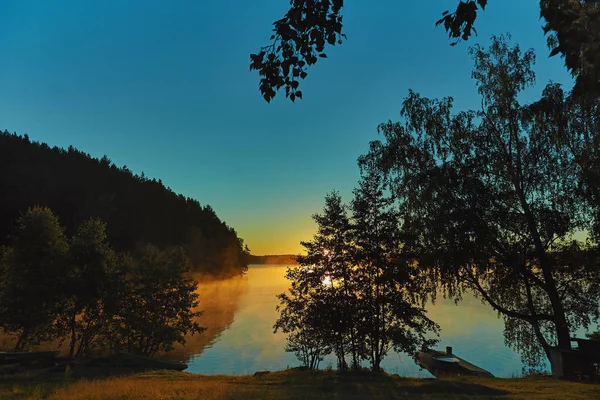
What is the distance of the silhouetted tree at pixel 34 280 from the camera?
2717 centimetres

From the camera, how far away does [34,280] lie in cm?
2803

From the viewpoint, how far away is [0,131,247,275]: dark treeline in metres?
82.6

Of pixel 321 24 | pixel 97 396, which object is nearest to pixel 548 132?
pixel 321 24

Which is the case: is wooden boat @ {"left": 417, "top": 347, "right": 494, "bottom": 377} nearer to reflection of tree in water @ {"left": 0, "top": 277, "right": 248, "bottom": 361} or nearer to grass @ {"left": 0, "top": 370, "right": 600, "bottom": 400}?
grass @ {"left": 0, "top": 370, "right": 600, "bottom": 400}

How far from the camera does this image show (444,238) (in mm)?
20406

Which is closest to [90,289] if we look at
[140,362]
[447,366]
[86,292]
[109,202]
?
[86,292]

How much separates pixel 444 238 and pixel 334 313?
771cm

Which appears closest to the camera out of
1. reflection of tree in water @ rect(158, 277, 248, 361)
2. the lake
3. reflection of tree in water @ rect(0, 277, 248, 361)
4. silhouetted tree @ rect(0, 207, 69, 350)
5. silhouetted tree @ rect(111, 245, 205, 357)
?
silhouetted tree @ rect(0, 207, 69, 350)

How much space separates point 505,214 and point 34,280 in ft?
107

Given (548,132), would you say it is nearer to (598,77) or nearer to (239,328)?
(598,77)

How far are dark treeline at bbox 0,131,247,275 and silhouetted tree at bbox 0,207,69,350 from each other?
79.9 ft

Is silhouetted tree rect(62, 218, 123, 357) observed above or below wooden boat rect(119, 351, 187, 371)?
above

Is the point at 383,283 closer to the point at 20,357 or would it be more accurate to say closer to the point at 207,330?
the point at 20,357

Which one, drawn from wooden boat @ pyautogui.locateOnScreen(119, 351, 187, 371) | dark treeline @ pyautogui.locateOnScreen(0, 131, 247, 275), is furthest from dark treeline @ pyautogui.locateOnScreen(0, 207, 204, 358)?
dark treeline @ pyautogui.locateOnScreen(0, 131, 247, 275)
